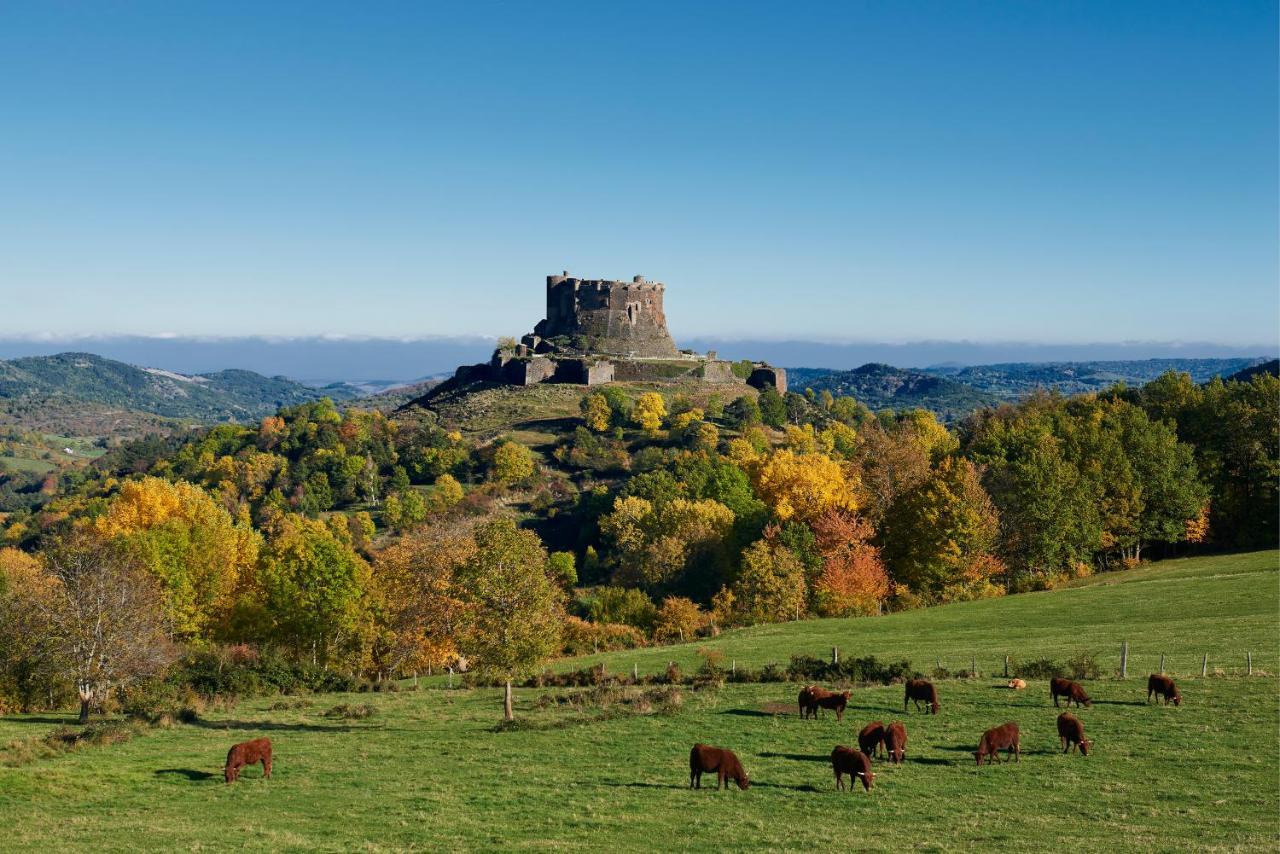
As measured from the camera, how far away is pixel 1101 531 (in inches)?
2749

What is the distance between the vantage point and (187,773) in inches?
1117

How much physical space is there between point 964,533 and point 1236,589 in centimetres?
1688

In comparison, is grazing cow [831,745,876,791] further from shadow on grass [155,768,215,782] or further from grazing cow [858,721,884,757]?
shadow on grass [155,768,215,782]

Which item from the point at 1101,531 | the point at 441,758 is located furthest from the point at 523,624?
the point at 1101,531

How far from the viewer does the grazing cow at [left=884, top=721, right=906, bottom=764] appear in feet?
86.3

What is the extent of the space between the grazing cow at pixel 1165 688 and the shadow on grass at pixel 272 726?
25525 mm

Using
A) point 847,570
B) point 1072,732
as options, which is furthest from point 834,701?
point 847,570

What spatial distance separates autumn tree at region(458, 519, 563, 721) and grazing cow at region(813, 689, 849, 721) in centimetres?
952

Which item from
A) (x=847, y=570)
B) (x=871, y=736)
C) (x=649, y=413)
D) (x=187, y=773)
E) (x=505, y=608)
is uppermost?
(x=649, y=413)

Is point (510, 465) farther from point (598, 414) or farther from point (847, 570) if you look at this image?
point (847, 570)

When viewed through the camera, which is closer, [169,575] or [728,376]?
[169,575]

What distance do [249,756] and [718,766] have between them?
1302cm

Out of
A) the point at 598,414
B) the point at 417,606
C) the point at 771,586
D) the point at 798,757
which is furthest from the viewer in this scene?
the point at 598,414

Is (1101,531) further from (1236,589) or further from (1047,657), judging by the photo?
(1047,657)
